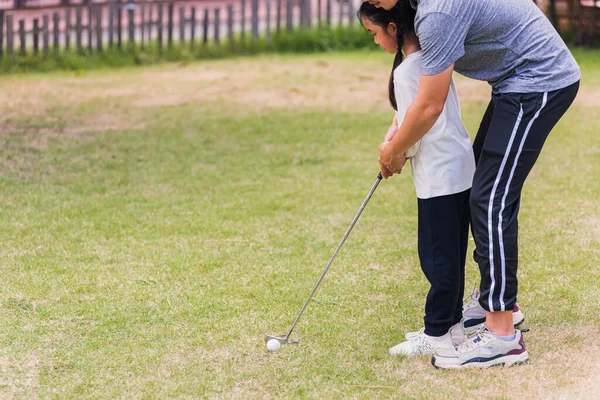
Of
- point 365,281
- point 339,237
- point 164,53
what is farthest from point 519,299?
point 164,53

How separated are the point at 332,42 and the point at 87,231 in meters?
9.15

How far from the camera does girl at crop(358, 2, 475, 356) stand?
3477 millimetres

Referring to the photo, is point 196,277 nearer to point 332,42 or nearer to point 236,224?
point 236,224

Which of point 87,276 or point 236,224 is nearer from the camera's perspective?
point 87,276

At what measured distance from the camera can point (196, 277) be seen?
4715 millimetres

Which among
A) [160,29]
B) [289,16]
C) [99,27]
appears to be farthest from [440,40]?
[289,16]

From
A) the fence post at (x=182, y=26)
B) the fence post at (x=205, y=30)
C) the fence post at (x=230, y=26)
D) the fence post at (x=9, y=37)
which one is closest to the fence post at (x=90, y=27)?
the fence post at (x=9, y=37)

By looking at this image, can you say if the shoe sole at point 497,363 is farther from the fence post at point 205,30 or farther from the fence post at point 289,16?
the fence post at point 289,16

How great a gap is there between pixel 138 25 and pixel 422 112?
10438 millimetres

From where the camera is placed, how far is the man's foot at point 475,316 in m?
4.00

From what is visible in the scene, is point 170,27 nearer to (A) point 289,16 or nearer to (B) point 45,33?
(B) point 45,33

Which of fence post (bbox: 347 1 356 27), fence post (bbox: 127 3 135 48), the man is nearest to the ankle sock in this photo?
the man

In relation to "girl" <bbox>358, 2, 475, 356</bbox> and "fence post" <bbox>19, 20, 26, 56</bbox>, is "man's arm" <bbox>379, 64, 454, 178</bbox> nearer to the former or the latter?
"girl" <bbox>358, 2, 475, 356</bbox>

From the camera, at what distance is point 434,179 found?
3.57m
